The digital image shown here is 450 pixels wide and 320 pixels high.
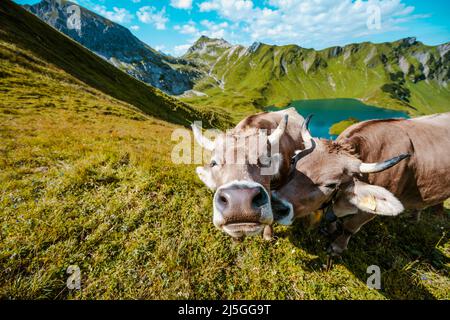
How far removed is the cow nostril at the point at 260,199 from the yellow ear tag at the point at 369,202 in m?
2.45

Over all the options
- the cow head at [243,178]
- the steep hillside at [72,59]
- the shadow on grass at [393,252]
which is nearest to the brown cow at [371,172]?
the shadow on grass at [393,252]

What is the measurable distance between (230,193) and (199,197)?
2.95 meters

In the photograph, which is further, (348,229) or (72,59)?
(72,59)

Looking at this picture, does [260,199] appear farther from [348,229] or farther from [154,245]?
[348,229]

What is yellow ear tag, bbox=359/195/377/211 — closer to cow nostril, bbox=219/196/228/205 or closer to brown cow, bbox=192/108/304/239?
brown cow, bbox=192/108/304/239

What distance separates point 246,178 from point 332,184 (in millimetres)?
2062

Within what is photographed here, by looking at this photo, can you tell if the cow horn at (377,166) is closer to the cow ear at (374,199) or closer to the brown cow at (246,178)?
the cow ear at (374,199)

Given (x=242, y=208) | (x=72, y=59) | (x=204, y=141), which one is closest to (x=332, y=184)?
(x=242, y=208)

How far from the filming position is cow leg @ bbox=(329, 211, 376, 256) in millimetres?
5113

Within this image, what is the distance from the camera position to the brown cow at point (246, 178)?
3.12 meters

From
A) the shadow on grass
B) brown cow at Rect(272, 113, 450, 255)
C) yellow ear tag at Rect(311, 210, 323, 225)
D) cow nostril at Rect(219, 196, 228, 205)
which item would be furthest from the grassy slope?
cow nostril at Rect(219, 196, 228, 205)

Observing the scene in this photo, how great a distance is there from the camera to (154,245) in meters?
4.54
